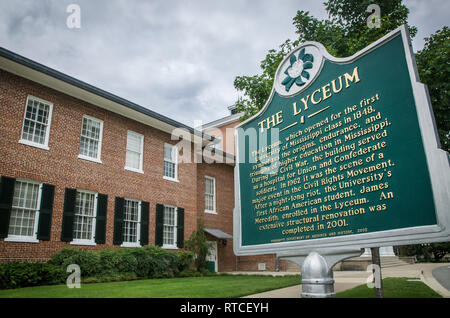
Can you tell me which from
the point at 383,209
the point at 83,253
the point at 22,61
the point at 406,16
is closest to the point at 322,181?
the point at 383,209

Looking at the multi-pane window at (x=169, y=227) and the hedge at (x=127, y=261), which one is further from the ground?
the multi-pane window at (x=169, y=227)

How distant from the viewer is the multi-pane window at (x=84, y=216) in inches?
541

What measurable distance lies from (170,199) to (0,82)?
9586 millimetres

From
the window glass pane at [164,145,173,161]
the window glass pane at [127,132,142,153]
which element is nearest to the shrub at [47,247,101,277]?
the window glass pane at [127,132,142,153]

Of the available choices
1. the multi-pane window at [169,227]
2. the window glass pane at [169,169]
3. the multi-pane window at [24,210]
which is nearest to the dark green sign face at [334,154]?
the multi-pane window at [24,210]

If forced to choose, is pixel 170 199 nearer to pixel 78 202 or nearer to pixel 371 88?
pixel 78 202

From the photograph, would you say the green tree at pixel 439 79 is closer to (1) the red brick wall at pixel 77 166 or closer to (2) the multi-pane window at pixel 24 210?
(1) the red brick wall at pixel 77 166

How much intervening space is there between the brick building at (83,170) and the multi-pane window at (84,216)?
4 centimetres

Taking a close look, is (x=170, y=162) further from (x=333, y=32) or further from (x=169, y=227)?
(x=333, y=32)

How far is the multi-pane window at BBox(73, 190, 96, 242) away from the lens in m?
13.8

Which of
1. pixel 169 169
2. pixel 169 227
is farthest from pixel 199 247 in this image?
pixel 169 169

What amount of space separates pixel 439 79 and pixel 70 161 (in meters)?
13.7

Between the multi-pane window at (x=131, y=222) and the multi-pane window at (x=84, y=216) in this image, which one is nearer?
the multi-pane window at (x=84, y=216)

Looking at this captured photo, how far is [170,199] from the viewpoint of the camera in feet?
59.4
